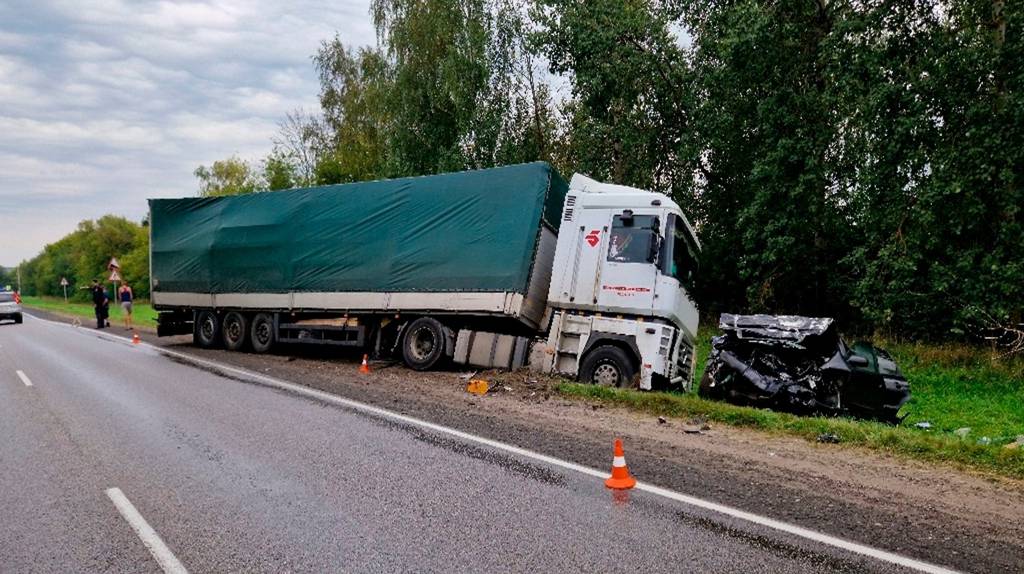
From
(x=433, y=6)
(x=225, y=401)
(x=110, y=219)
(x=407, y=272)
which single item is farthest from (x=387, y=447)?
(x=110, y=219)

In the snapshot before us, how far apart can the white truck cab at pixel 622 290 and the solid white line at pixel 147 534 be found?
250 inches

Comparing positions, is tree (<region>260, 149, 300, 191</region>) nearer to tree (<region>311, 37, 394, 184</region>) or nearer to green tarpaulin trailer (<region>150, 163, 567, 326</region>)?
tree (<region>311, 37, 394, 184</region>)

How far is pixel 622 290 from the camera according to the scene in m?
9.45

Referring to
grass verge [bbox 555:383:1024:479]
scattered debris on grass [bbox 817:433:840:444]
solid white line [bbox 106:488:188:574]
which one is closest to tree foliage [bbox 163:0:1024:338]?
grass verge [bbox 555:383:1024:479]

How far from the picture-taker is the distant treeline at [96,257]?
73.1m

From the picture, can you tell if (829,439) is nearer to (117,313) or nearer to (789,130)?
(789,130)

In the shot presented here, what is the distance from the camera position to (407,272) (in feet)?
38.2

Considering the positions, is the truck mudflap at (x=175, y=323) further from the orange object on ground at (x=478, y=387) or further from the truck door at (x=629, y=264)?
the truck door at (x=629, y=264)

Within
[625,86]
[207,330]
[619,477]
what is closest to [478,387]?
[619,477]

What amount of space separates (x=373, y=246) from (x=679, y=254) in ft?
18.9

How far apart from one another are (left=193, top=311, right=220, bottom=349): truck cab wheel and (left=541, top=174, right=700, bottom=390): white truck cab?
9.38 metres

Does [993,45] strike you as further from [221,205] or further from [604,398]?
[221,205]

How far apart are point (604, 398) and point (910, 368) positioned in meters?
8.45

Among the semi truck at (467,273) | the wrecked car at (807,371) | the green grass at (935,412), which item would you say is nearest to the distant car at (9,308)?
the semi truck at (467,273)
